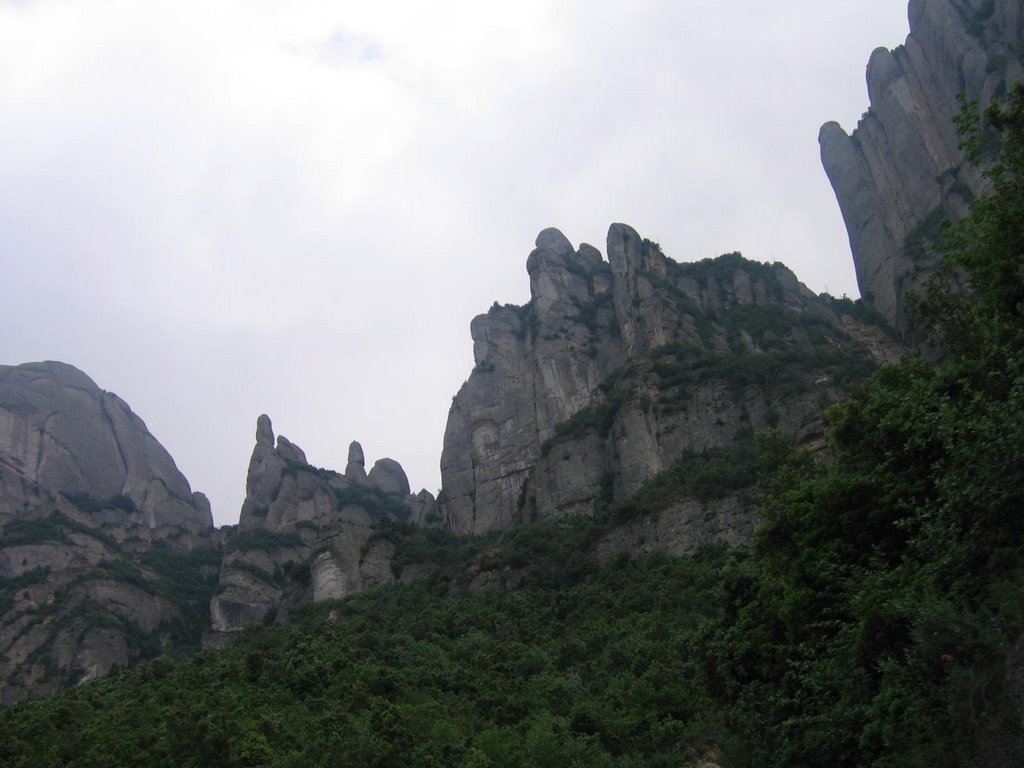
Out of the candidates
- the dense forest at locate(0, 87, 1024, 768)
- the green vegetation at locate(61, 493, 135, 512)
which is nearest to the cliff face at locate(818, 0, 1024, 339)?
the dense forest at locate(0, 87, 1024, 768)

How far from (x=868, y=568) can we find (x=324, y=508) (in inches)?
3334

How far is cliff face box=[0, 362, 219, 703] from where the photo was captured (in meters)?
67.5

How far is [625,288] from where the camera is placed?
82312 millimetres

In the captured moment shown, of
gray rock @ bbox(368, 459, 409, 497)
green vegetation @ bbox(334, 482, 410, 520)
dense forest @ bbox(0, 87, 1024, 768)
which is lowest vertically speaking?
dense forest @ bbox(0, 87, 1024, 768)

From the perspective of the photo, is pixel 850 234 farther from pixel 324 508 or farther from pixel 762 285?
pixel 324 508

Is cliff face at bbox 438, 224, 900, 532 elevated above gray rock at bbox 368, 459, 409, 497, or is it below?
below

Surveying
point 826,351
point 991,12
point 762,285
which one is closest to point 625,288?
point 762,285

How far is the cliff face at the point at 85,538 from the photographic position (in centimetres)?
6750

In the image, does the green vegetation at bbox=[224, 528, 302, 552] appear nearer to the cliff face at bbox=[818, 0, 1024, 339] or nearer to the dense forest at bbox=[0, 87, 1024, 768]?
the dense forest at bbox=[0, 87, 1024, 768]

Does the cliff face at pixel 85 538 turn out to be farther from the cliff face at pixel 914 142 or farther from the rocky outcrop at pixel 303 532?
the cliff face at pixel 914 142

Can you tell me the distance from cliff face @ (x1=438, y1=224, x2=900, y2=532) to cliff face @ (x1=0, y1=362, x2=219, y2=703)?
24984 millimetres

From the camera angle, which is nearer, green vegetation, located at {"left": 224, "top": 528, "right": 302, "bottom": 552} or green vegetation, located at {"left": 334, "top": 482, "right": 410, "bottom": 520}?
green vegetation, located at {"left": 224, "top": 528, "right": 302, "bottom": 552}

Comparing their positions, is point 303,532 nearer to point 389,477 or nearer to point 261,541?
point 261,541

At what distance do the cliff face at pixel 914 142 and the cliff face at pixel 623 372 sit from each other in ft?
18.4
